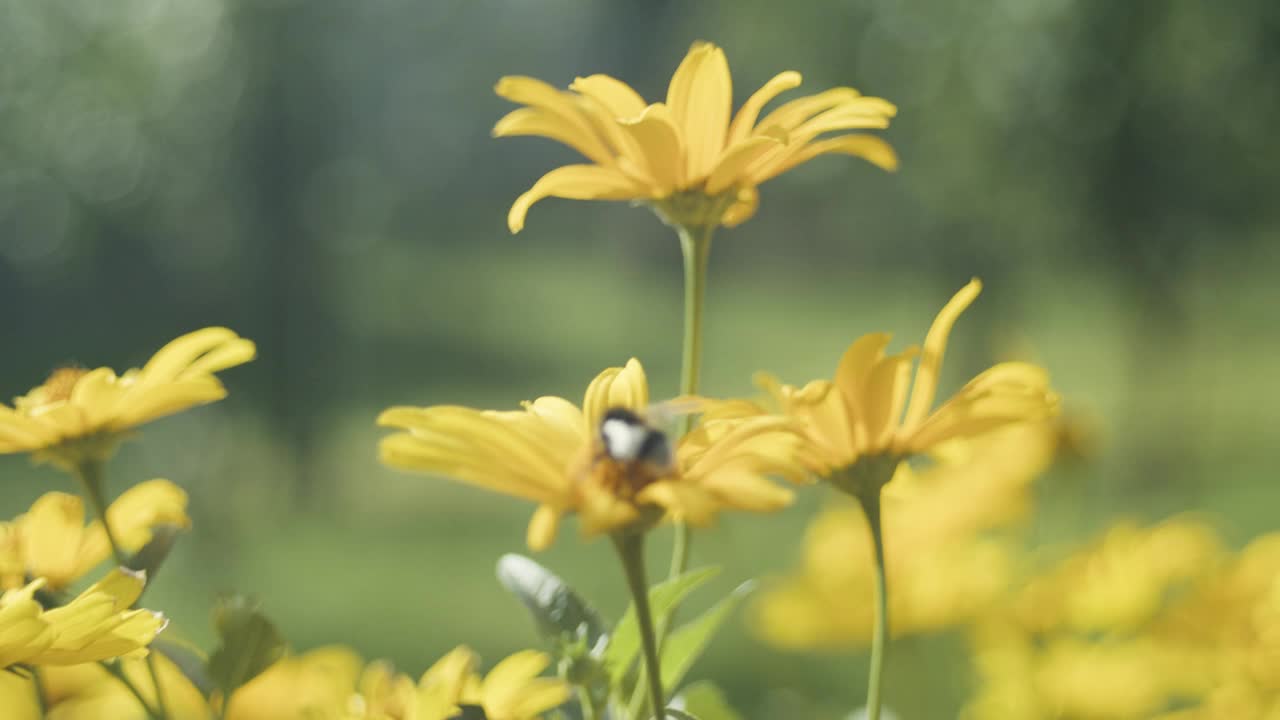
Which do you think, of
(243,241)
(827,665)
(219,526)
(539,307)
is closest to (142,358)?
(243,241)

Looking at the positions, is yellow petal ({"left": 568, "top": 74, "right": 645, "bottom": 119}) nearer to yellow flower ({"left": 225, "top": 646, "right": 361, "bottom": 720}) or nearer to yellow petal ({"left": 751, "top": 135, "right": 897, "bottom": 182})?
yellow petal ({"left": 751, "top": 135, "right": 897, "bottom": 182})

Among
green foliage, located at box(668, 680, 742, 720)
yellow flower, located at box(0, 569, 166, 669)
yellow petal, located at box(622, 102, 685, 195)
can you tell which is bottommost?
yellow flower, located at box(0, 569, 166, 669)

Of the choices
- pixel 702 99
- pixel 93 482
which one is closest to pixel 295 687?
pixel 93 482

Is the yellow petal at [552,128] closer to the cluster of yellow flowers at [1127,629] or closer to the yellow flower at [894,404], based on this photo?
the yellow flower at [894,404]

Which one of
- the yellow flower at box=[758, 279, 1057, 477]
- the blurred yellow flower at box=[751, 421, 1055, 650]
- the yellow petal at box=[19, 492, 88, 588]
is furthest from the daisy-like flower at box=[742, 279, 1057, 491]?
the blurred yellow flower at box=[751, 421, 1055, 650]

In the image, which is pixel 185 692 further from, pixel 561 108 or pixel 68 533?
pixel 561 108

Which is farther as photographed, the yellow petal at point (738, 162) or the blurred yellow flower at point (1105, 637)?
the blurred yellow flower at point (1105, 637)

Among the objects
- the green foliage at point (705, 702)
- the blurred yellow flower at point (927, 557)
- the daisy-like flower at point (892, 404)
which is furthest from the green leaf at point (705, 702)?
the blurred yellow flower at point (927, 557)
